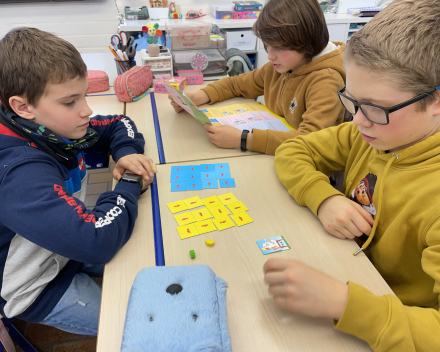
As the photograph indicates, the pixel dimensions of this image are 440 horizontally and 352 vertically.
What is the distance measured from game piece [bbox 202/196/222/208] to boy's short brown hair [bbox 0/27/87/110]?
48cm

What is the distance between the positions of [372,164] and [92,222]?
2.22 ft

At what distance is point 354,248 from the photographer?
0.71 metres

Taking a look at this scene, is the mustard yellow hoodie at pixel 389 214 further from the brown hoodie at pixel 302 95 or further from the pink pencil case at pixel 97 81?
the pink pencil case at pixel 97 81

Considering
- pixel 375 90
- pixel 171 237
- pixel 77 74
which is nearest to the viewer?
pixel 375 90

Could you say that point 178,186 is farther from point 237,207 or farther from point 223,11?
point 223,11

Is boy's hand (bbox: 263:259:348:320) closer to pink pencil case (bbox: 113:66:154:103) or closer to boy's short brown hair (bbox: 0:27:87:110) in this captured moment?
boy's short brown hair (bbox: 0:27:87:110)

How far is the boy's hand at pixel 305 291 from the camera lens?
534mm

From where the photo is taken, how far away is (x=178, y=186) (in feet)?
3.01

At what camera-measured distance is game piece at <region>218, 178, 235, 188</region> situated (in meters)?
0.92

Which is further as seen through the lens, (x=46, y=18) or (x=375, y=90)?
(x=46, y=18)

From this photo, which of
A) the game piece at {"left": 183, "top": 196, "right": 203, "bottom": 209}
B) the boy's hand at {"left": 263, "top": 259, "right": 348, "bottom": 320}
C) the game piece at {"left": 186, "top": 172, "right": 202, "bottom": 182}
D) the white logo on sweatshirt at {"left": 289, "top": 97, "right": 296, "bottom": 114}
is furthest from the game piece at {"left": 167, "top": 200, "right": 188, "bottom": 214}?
the white logo on sweatshirt at {"left": 289, "top": 97, "right": 296, "bottom": 114}

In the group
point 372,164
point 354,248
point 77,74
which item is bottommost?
point 354,248

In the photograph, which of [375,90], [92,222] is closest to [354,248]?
[375,90]

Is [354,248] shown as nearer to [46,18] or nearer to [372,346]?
[372,346]
